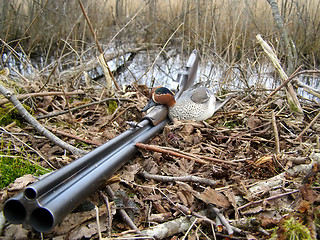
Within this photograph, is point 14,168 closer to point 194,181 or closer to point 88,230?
point 88,230

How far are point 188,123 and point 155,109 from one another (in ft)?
1.09

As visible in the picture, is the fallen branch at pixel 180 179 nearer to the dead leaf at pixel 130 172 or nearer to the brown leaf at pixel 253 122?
the dead leaf at pixel 130 172

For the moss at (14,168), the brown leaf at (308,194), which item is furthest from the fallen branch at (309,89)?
the moss at (14,168)

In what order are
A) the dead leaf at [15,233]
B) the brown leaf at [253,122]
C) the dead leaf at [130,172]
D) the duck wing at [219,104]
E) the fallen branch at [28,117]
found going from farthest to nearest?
the duck wing at [219,104] → the brown leaf at [253,122] → the fallen branch at [28,117] → the dead leaf at [130,172] → the dead leaf at [15,233]

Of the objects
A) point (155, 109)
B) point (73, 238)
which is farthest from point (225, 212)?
point (155, 109)

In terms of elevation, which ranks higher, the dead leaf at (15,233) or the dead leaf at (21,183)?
the dead leaf at (21,183)

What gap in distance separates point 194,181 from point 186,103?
4.21ft

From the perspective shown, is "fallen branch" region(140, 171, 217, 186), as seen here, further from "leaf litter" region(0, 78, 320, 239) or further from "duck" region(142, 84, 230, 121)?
"duck" region(142, 84, 230, 121)

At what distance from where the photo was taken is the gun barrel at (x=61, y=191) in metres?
1.02

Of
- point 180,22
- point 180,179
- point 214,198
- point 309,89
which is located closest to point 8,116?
point 180,179

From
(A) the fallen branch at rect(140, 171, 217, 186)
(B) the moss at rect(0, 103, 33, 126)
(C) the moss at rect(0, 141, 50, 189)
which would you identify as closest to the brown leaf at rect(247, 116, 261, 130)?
(A) the fallen branch at rect(140, 171, 217, 186)

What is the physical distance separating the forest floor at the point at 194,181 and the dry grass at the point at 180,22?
2.06 metres

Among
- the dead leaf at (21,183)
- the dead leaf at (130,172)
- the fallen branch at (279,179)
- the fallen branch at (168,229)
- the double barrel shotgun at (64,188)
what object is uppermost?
the double barrel shotgun at (64,188)

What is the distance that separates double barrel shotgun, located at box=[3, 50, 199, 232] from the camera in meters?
1.02
